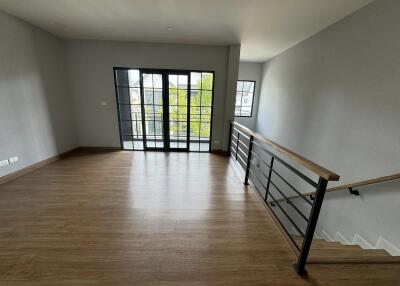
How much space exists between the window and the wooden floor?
4.01 m

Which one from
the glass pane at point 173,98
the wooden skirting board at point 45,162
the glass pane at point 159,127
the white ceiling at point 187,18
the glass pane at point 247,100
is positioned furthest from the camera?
the glass pane at point 247,100

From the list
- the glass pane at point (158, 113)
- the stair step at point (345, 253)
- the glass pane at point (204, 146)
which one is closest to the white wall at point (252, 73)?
the glass pane at point (204, 146)

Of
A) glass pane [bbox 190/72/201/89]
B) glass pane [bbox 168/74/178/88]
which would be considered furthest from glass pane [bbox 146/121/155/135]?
glass pane [bbox 190/72/201/89]

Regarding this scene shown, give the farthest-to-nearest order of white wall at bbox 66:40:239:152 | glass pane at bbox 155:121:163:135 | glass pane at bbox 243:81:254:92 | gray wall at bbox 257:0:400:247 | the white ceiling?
glass pane at bbox 243:81:254:92 < glass pane at bbox 155:121:163:135 < white wall at bbox 66:40:239:152 < the white ceiling < gray wall at bbox 257:0:400:247

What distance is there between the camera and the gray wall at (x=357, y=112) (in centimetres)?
195

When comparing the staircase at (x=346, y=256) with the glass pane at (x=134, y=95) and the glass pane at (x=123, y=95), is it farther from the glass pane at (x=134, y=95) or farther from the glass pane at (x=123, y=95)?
the glass pane at (x=123, y=95)

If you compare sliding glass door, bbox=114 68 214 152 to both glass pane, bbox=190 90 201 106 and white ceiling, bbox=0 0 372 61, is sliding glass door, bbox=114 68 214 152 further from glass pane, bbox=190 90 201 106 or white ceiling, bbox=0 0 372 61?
white ceiling, bbox=0 0 372 61

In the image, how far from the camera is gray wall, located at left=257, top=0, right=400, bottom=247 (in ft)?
6.39

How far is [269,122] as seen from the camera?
545cm

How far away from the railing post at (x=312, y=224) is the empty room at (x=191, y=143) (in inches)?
0.7

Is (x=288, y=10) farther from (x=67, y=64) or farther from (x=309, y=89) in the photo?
(x=67, y=64)

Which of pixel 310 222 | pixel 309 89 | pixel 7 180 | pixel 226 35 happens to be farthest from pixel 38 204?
pixel 309 89

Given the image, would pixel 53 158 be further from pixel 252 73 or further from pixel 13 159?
pixel 252 73

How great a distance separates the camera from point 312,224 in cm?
130
